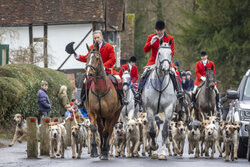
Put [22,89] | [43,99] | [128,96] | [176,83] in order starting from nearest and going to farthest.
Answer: [176,83], [22,89], [128,96], [43,99]

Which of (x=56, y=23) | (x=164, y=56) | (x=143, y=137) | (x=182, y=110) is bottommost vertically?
(x=143, y=137)

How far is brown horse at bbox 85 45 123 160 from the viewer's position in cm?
1415

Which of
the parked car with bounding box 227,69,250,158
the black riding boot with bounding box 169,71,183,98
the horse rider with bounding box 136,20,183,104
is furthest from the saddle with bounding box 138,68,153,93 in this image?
the parked car with bounding box 227,69,250,158

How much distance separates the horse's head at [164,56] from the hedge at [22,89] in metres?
5.97

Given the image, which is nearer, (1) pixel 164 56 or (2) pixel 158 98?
(1) pixel 164 56

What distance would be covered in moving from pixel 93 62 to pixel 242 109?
410 centimetres

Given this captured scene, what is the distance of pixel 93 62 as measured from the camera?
1407cm

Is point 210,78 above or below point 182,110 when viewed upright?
above

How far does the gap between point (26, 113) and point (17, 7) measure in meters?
20.4

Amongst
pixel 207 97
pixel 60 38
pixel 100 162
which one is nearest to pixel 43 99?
pixel 207 97

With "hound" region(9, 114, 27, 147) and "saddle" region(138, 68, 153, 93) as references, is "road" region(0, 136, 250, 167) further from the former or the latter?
"hound" region(9, 114, 27, 147)

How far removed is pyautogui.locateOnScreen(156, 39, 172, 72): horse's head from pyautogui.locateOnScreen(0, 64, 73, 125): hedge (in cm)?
597

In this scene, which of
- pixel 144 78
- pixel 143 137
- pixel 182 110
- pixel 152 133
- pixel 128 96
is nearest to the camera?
pixel 152 133

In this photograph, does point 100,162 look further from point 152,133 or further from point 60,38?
point 60,38
